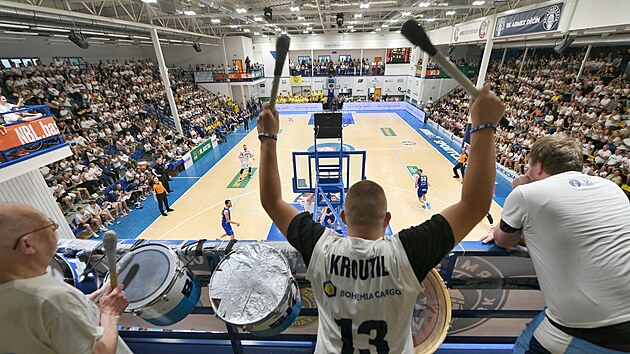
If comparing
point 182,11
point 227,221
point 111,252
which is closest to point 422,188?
point 227,221

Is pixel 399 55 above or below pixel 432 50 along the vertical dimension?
above

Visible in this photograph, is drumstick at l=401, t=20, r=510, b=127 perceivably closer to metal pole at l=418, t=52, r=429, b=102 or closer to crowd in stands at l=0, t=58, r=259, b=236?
crowd in stands at l=0, t=58, r=259, b=236

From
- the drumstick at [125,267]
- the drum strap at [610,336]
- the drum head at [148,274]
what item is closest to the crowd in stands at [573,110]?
the drum strap at [610,336]

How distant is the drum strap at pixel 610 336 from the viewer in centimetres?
159

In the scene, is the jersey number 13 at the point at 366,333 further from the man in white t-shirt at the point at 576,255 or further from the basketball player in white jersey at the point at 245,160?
the basketball player in white jersey at the point at 245,160

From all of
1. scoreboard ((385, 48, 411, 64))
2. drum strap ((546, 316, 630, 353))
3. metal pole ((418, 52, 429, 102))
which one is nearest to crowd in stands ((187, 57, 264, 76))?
scoreboard ((385, 48, 411, 64))

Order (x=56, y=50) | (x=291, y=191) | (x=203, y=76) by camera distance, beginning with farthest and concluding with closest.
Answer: (x=203, y=76)
(x=56, y=50)
(x=291, y=191)

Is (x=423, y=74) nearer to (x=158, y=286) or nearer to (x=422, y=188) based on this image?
(x=422, y=188)

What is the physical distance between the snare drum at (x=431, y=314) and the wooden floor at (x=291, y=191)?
25.9ft

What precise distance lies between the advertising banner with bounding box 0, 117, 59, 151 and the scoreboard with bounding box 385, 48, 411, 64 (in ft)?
119

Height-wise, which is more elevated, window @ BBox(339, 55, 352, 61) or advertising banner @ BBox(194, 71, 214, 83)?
window @ BBox(339, 55, 352, 61)

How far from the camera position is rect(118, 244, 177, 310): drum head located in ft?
7.30

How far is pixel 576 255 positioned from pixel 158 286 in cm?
297

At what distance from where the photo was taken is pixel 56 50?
64.8 ft
